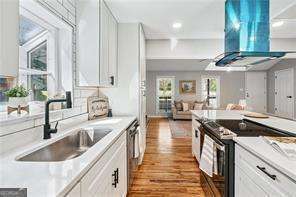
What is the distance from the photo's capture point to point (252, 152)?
1439 mm

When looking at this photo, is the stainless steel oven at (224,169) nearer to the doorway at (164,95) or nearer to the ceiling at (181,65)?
the ceiling at (181,65)

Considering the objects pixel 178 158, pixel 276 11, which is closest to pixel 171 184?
pixel 178 158

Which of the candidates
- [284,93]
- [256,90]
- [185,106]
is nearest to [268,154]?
[185,106]

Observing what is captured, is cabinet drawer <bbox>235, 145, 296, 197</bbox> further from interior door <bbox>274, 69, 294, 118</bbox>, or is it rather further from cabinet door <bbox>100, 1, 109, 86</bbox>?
interior door <bbox>274, 69, 294, 118</bbox>

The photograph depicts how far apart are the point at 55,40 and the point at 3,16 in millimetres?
1606

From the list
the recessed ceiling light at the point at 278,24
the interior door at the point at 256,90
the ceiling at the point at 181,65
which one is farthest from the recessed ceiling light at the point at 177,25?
the interior door at the point at 256,90

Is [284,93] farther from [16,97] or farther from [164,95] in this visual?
[16,97]

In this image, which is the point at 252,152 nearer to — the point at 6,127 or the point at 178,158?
the point at 6,127

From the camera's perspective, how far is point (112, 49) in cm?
321

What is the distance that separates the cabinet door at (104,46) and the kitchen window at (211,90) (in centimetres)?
850

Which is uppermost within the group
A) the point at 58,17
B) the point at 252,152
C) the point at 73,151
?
the point at 58,17

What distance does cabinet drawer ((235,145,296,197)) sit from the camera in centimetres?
107

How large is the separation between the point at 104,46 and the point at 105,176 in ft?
5.78

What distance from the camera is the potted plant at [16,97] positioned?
158cm
